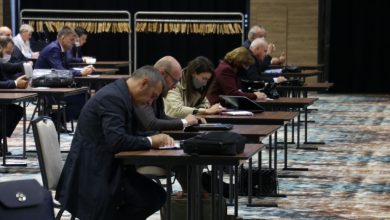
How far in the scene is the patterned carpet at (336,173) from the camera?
8328 millimetres

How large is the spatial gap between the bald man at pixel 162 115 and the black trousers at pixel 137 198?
77cm

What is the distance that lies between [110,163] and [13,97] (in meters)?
4.15

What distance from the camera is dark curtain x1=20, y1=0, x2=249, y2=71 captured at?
2217cm

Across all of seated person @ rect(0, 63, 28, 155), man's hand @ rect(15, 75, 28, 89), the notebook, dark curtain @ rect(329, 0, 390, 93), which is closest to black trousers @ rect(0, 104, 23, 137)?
seated person @ rect(0, 63, 28, 155)

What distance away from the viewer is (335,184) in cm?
973

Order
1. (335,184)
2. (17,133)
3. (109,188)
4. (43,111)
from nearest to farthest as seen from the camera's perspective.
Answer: (109,188) → (335,184) → (43,111) → (17,133)

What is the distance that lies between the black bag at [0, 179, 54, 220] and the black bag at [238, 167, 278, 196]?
506cm

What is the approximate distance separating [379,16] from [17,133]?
10.2 meters

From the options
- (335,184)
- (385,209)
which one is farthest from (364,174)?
(385,209)

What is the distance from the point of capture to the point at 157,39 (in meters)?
22.6

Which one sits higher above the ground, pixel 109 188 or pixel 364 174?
pixel 109 188

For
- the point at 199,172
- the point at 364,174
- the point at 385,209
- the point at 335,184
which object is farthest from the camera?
the point at 364,174

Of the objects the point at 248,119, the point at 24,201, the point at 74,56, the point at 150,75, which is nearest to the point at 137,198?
the point at 150,75

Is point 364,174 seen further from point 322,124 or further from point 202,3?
point 202,3
